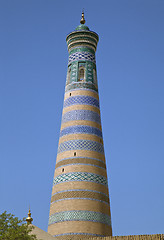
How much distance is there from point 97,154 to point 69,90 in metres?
3.97

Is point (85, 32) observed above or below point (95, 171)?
above

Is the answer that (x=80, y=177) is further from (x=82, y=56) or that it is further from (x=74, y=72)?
(x=82, y=56)

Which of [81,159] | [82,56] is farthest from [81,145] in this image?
[82,56]

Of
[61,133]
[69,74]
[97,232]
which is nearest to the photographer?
[97,232]

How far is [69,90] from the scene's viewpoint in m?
21.5

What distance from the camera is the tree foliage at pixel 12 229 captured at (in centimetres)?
1208

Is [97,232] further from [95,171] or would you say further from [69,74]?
[69,74]

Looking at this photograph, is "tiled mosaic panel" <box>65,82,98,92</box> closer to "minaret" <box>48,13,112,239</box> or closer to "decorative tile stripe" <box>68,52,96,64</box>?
"minaret" <box>48,13,112,239</box>

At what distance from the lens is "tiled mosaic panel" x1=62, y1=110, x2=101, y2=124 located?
66.9ft

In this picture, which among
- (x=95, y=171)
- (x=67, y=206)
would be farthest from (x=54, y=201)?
(x=95, y=171)

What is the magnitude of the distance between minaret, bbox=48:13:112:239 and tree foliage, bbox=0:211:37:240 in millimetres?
5089

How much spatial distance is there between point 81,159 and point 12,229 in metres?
7.28

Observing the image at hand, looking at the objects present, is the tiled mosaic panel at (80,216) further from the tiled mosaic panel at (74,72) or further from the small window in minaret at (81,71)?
the small window in minaret at (81,71)

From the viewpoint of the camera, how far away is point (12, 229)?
12289 millimetres
